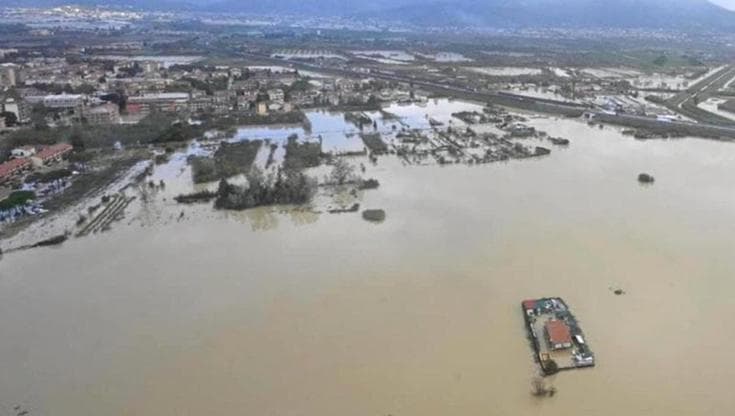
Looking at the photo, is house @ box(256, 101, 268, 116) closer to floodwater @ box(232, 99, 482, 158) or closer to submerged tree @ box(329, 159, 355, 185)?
floodwater @ box(232, 99, 482, 158)

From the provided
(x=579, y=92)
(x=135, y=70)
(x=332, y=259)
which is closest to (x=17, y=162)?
(x=332, y=259)

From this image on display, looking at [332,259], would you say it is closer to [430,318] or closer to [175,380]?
[430,318]

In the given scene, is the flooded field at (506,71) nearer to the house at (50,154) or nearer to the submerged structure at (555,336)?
the house at (50,154)

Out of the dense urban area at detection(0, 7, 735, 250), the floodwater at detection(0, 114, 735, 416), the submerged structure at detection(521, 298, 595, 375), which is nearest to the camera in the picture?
the floodwater at detection(0, 114, 735, 416)

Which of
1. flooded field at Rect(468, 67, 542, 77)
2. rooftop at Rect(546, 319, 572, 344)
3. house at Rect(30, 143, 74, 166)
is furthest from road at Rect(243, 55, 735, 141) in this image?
house at Rect(30, 143, 74, 166)

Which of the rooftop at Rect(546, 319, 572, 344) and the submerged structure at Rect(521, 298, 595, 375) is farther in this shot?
the rooftop at Rect(546, 319, 572, 344)

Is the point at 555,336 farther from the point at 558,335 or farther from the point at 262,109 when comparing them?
the point at 262,109

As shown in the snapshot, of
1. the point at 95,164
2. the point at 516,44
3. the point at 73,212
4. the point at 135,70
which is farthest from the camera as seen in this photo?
the point at 516,44

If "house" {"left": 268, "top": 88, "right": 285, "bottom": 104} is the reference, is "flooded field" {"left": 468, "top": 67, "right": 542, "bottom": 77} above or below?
below
